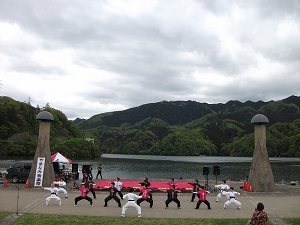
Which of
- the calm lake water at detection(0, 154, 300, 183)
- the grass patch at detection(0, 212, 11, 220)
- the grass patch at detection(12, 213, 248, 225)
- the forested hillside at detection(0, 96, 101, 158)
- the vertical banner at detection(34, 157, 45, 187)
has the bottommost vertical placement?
the calm lake water at detection(0, 154, 300, 183)

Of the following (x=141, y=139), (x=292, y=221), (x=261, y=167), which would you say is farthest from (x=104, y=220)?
(x=141, y=139)

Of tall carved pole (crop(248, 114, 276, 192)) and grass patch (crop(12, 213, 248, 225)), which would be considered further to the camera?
tall carved pole (crop(248, 114, 276, 192))

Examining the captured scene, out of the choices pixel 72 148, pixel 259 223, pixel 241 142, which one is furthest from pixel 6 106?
pixel 259 223

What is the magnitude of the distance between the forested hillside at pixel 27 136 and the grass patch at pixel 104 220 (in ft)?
236

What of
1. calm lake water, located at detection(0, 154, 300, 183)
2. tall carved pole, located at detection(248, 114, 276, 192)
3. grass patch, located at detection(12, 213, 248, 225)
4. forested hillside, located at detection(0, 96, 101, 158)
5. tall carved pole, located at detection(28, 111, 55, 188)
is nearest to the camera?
grass patch, located at detection(12, 213, 248, 225)

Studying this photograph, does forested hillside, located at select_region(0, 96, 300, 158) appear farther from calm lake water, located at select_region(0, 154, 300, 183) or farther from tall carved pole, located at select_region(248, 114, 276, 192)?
tall carved pole, located at select_region(248, 114, 276, 192)

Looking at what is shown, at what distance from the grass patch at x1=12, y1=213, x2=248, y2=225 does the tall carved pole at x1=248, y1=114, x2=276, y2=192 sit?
9385mm

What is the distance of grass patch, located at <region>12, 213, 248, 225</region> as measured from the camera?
33.2 ft

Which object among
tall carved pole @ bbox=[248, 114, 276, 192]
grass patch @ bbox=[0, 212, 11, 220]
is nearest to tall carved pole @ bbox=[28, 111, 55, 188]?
grass patch @ bbox=[0, 212, 11, 220]

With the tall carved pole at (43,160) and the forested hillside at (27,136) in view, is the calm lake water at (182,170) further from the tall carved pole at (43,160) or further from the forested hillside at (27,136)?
the forested hillside at (27,136)

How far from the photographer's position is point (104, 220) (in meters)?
10.5

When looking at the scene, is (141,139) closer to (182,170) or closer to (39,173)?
(182,170)

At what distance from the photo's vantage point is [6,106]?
97562 millimetres

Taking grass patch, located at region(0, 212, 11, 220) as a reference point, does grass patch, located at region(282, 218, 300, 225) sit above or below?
below
